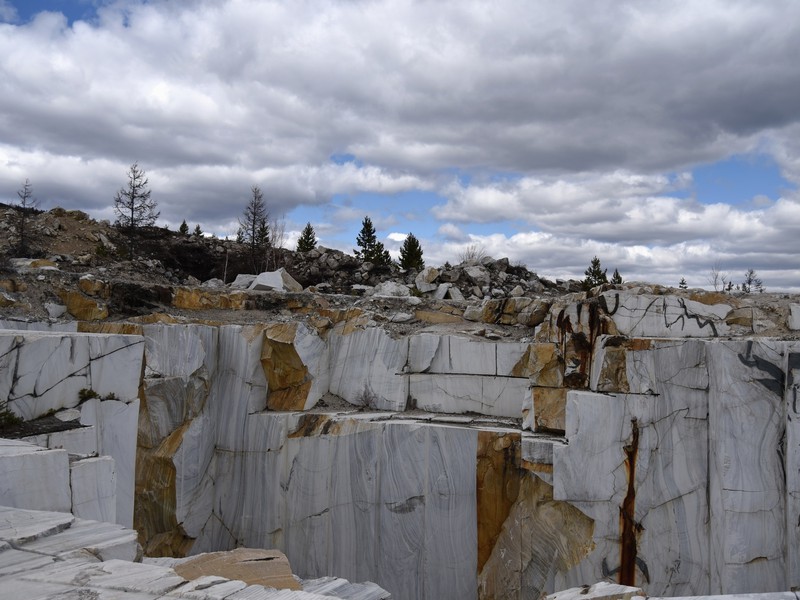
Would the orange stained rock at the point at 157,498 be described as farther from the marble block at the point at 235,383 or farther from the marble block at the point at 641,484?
the marble block at the point at 641,484

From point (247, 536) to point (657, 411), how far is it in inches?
214

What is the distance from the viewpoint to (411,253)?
60.7 ft

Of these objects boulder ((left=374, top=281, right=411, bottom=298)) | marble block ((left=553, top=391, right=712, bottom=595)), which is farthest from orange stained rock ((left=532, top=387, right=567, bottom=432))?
boulder ((left=374, top=281, right=411, bottom=298))

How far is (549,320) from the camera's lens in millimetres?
8359

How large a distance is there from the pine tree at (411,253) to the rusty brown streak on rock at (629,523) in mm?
11935

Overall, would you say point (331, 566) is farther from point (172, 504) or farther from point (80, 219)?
point (80, 219)

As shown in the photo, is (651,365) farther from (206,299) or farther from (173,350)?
(206,299)

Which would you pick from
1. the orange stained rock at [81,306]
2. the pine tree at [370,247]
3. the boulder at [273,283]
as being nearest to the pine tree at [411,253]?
the pine tree at [370,247]

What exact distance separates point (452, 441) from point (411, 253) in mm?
11508

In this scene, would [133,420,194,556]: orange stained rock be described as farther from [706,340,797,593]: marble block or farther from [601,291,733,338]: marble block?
[706,340,797,593]: marble block

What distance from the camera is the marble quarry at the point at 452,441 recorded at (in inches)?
235

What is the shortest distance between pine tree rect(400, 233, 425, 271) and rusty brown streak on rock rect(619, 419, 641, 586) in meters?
11.9

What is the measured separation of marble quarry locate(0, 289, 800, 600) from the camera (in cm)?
597

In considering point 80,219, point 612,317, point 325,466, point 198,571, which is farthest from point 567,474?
point 80,219
